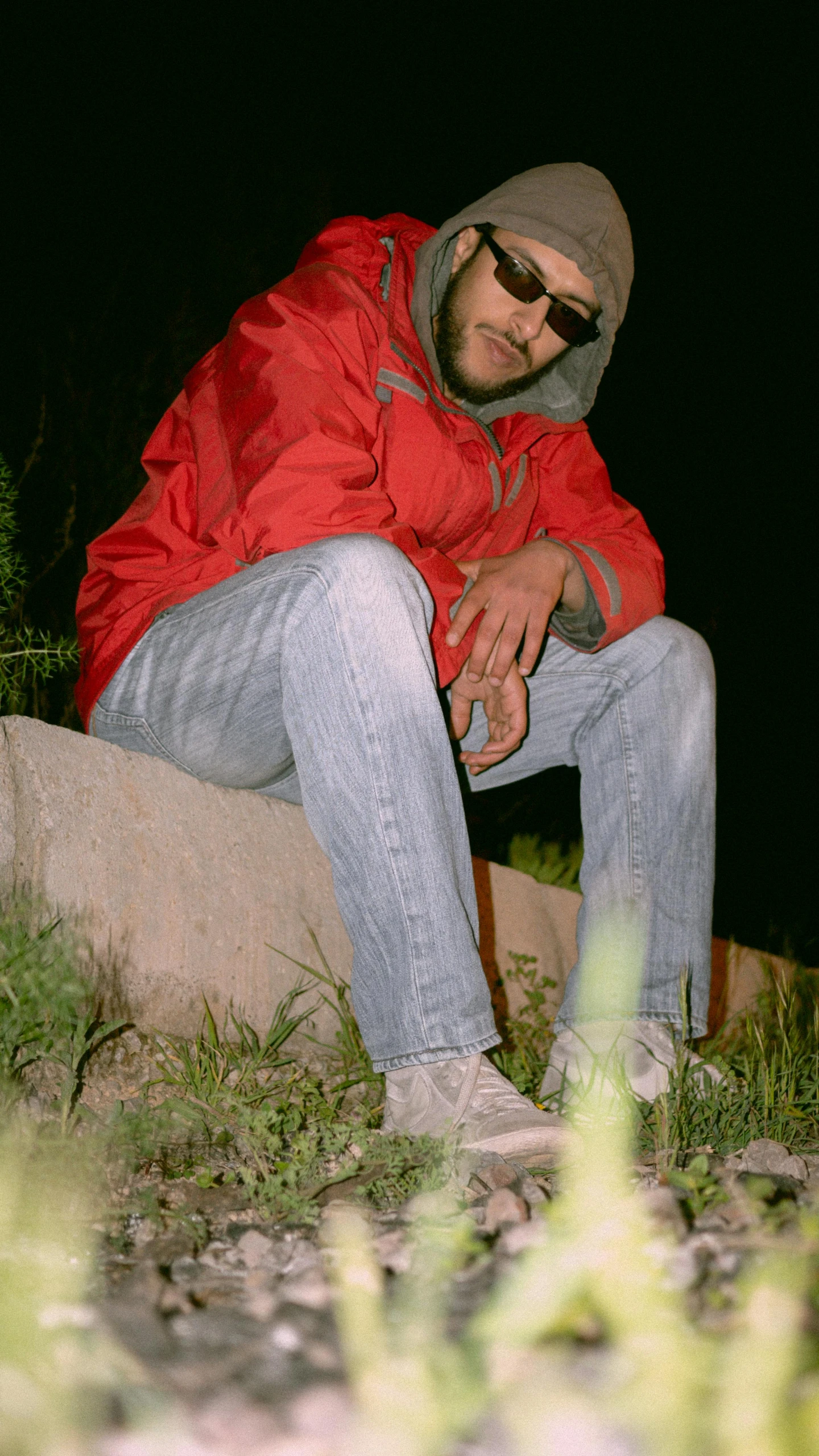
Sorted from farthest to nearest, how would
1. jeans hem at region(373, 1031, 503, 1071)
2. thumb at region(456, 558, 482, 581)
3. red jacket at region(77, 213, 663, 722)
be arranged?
thumb at region(456, 558, 482, 581) < red jacket at region(77, 213, 663, 722) < jeans hem at region(373, 1031, 503, 1071)

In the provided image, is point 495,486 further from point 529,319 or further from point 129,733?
point 129,733

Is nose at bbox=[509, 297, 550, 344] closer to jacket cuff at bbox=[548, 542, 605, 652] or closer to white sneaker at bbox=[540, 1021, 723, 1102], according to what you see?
jacket cuff at bbox=[548, 542, 605, 652]

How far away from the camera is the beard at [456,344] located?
202 centimetres

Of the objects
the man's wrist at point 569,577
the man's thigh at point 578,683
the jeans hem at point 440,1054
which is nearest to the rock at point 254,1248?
the jeans hem at point 440,1054

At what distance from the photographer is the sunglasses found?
201 centimetres

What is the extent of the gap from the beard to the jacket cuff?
0.42 m

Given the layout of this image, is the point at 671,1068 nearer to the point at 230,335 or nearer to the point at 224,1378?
the point at 224,1378

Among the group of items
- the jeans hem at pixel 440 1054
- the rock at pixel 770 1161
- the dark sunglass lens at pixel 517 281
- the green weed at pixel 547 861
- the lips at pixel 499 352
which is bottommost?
the green weed at pixel 547 861

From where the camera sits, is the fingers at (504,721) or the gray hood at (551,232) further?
the gray hood at (551,232)

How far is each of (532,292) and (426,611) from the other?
2.95 feet

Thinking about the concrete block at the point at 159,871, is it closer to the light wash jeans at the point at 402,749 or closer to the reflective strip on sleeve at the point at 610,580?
the light wash jeans at the point at 402,749

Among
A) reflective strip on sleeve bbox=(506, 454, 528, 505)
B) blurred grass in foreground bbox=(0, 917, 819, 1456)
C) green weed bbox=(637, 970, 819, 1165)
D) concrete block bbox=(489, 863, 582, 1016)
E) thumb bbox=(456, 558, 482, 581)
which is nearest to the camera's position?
blurred grass in foreground bbox=(0, 917, 819, 1456)

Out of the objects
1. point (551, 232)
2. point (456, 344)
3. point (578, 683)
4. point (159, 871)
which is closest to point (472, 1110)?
point (159, 871)

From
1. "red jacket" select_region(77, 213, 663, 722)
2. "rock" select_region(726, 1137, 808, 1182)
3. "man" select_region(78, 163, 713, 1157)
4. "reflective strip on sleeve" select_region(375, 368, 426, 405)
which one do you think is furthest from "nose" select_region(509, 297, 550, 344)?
"rock" select_region(726, 1137, 808, 1182)
